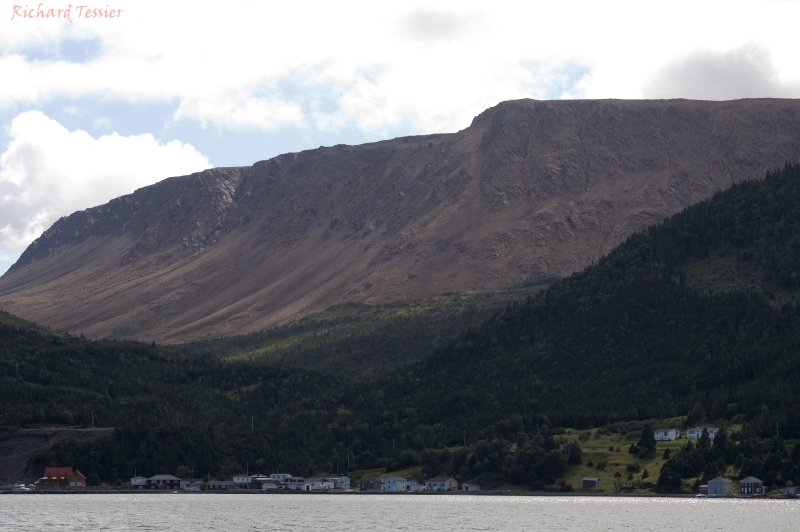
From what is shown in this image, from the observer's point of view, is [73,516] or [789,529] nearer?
[789,529]

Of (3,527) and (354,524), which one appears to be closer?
(3,527)

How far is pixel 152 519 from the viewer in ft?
594

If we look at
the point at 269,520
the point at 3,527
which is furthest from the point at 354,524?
the point at 3,527

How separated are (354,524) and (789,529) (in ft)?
157

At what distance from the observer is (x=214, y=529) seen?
166 metres

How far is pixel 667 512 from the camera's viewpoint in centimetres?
19262

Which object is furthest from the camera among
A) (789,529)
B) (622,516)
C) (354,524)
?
(622,516)

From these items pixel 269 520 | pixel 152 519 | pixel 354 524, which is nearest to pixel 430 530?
pixel 354 524

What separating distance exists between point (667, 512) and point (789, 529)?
32.6m

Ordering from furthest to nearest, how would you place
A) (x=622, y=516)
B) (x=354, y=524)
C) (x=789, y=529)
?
(x=622, y=516), (x=354, y=524), (x=789, y=529)

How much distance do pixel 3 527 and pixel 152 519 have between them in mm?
22234

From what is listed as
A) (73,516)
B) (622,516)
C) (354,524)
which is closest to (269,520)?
(354,524)

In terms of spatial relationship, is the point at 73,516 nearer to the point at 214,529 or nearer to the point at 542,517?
the point at 214,529

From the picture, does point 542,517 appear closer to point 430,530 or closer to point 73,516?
point 430,530
